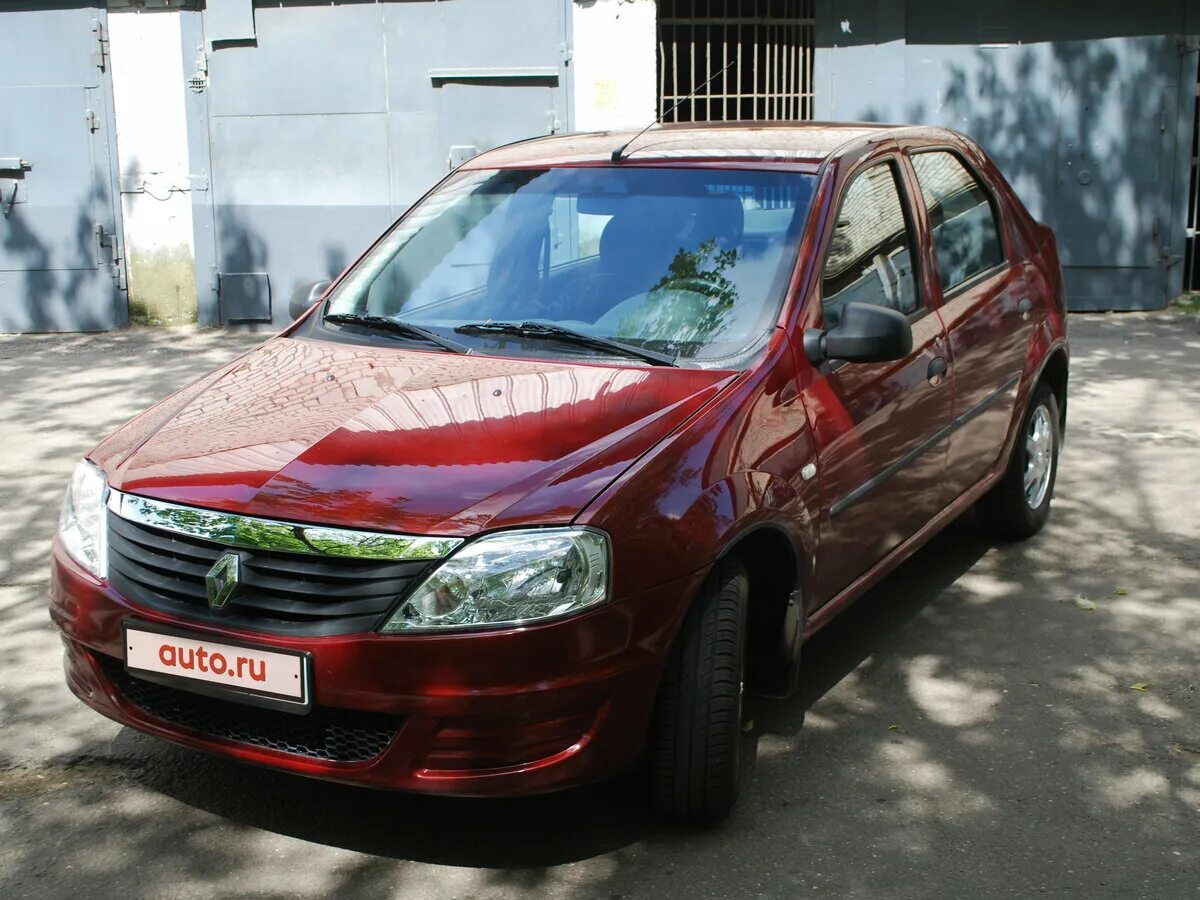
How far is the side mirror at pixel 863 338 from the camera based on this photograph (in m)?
3.99

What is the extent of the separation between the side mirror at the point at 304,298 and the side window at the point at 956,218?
6.83ft

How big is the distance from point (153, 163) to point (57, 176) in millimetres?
751

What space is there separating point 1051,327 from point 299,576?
→ 3.73 m

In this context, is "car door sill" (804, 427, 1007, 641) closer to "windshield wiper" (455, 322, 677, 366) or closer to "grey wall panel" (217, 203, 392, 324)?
"windshield wiper" (455, 322, 677, 366)

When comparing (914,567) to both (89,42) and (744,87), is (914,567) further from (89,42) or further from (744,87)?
(89,42)

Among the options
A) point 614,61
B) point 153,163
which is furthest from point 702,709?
point 153,163

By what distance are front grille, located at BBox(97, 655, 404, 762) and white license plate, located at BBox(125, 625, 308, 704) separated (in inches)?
3.1

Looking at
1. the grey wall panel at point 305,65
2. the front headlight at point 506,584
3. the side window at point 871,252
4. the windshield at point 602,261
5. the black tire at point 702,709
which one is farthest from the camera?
the grey wall panel at point 305,65

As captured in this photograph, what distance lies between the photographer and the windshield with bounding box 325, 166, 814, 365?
4.14 metres

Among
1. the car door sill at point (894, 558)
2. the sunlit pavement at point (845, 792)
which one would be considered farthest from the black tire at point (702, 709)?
the car door sill at point (894, 558)

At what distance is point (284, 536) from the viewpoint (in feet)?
10.7

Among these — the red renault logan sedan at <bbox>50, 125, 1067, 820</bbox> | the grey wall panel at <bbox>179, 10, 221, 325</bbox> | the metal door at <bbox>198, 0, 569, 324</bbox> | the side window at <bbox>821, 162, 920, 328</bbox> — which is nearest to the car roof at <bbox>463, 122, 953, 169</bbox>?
the red renault logan sedan at <bbox>50, 125, 1067, 820</bbox>

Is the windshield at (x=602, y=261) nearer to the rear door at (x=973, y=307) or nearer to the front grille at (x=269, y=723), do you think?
the rear door at (x=973, y=307)

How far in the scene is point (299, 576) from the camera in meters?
3.26
